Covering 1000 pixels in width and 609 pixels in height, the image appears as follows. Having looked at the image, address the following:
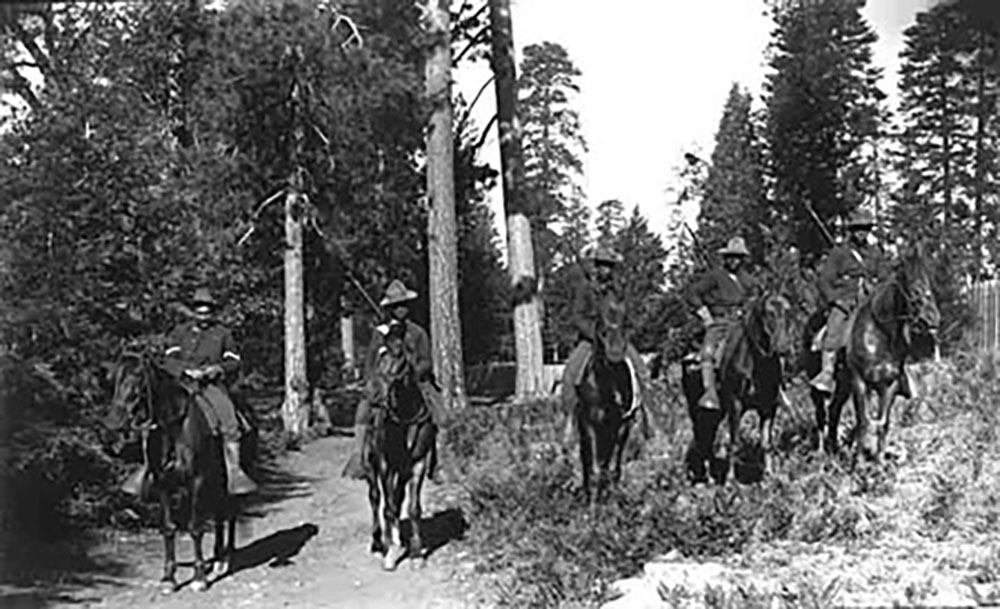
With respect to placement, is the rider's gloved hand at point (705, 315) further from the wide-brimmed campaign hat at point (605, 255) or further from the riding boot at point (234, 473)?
the riding boot at point (234, 473)

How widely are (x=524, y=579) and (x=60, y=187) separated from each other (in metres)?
7.57

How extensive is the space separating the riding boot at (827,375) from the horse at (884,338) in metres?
0.50

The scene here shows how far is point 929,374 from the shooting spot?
20156 mm

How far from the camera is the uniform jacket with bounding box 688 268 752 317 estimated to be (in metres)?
14.0

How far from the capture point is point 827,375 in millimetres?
14398

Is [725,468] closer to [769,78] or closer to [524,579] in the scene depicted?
[524,579]

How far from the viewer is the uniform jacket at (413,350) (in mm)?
12727

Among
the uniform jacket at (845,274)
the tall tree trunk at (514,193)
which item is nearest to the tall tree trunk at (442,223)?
the tall tree trunk at (514,193)

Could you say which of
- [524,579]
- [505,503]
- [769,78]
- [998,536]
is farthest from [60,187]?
[769,78]

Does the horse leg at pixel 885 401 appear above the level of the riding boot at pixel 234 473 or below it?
above

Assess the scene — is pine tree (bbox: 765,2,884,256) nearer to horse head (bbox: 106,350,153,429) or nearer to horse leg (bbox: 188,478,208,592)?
horse leg (bbox: 188,478,208,592)

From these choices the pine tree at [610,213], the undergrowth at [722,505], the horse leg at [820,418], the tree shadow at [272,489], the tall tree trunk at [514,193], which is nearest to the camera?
the undergrowth at [722,505]

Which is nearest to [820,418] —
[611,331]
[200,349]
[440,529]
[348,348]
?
[611,331]

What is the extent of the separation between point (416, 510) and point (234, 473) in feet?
5.91
